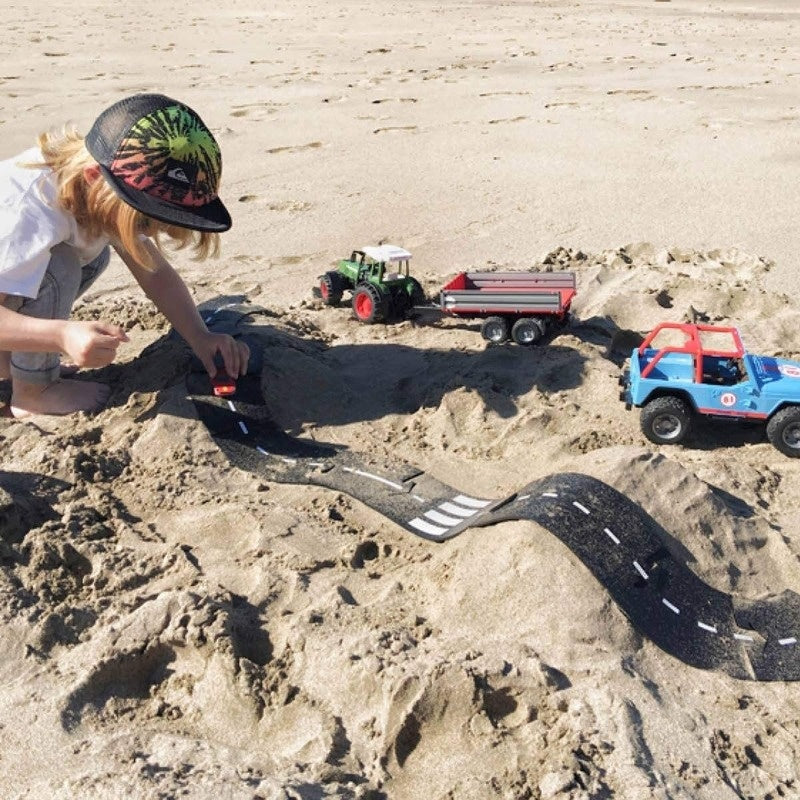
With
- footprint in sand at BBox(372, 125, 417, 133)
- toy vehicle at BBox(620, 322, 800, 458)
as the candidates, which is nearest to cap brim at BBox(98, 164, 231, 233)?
toy vehicle at BBox(620, 322, 800, 458)

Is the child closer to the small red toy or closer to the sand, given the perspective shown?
the small red toy

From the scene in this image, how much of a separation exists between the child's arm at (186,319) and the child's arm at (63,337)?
1.49 feet

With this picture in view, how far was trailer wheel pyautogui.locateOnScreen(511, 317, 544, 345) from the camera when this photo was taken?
146 inches

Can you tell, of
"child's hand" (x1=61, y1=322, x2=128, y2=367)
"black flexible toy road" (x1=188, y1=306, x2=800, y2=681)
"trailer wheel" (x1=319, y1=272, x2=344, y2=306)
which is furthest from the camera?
"trailer wheel" (x1=319, y1=272, x2=344, y2=306)

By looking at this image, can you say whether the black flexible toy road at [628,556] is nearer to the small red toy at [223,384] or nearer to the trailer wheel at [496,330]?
the small red toy at [223,384]

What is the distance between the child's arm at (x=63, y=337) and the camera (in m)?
2.68

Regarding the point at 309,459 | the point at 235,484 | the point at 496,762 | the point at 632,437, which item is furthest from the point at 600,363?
the point at 496,762

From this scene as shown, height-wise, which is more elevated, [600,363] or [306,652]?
[306,652]

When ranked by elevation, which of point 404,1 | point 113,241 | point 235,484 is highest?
point 113,241

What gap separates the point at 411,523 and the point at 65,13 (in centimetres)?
1222

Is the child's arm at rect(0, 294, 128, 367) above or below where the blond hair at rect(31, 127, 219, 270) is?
below

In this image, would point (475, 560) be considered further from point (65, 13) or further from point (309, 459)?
point (65, 13)

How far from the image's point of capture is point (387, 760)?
1.89m

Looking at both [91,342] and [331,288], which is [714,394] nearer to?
[331,288]
